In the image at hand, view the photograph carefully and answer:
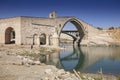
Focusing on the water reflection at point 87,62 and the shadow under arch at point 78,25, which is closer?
the water reflection at point 87,62

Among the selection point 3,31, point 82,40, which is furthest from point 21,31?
point 82,40

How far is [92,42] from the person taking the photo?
60750 mm

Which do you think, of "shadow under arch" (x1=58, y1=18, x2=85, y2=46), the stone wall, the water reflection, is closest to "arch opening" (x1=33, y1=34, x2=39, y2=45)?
the stone wall

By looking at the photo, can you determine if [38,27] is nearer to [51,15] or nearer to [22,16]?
[22,16]

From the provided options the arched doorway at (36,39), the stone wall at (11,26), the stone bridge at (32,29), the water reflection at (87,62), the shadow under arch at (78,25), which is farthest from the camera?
the shadow under arch at (78,25)

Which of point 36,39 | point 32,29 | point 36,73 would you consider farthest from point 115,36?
point 36,73

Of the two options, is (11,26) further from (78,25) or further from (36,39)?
(78,25)

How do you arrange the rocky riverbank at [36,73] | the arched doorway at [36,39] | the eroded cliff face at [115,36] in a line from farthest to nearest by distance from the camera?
1. the eroded cliff face at [115,36]
2. the arched doorway at [36,39]
3. the rocky riverbank at [36,73]

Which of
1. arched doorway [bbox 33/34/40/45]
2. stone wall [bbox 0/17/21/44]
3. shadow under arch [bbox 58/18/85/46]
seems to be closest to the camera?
stone wall [bbox 0/17/21/44]

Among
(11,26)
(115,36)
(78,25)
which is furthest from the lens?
(115,36)

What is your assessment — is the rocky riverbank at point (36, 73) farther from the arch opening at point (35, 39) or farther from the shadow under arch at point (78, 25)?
the shadow under arch at point (78, 25)

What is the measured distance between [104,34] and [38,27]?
82.7 feet

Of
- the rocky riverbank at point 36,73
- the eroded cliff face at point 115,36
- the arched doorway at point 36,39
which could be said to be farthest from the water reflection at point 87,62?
the eroded cliff face at point 115,36

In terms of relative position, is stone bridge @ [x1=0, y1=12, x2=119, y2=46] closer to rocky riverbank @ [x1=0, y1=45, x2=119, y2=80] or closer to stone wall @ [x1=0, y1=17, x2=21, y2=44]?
stone wall @ [x1=0, y1=17, x2=21, y2=44]
